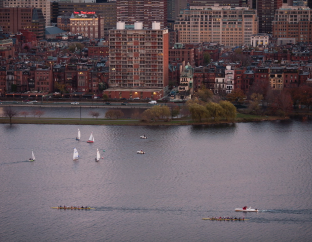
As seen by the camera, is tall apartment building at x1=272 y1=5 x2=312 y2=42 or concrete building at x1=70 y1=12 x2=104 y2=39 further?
concrete building at x1=70 y1=12 x2=104 y2=39

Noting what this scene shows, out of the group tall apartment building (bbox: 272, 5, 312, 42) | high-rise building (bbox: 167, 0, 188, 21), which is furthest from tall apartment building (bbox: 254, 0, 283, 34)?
high-rise building (bbox: 167, 0, 188, 21)

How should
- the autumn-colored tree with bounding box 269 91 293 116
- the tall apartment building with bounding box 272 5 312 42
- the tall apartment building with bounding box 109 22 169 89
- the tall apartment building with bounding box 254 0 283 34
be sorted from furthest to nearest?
1. the tall apartment building with bounding box 254 0 283 34
2. the tall apartment building with bounding box 272 5 312 42
3. the tall apartment building with bounding box 109 22 169 89
4. the autumn-colored tree with bounding box 269 91 293 116

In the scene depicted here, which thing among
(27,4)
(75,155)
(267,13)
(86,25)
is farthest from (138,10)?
(75,155)

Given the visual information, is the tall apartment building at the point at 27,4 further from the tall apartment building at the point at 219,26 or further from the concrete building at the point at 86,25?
the tall apartment building at the point at 219,26

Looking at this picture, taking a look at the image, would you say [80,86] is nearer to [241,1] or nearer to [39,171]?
[39,171]

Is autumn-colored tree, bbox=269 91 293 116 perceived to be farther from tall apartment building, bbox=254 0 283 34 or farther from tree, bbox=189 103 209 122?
tall apartment building, bbox=254 0 283 34

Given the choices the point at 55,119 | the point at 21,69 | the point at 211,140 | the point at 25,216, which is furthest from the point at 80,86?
the point at 25,216

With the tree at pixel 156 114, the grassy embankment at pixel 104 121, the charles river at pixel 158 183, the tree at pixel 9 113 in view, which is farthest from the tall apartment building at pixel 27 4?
the charles river at pixel 158 183
